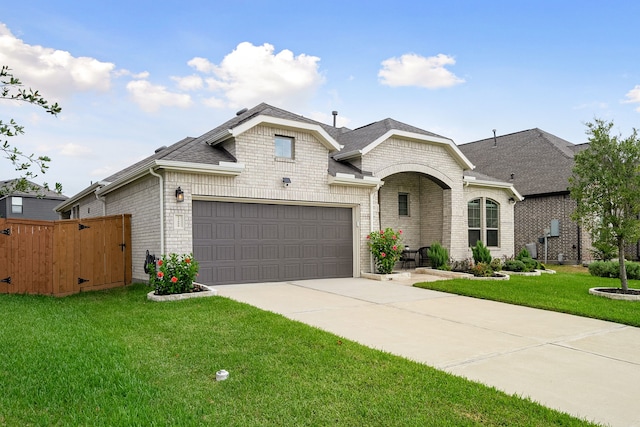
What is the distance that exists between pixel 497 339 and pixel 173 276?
6.43 metres

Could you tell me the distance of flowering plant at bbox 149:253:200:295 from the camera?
9.03 metres

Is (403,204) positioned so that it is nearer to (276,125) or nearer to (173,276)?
(276,125)

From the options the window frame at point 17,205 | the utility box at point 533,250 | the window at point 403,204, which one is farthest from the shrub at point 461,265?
the window frame at point 17,205

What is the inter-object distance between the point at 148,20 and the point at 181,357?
8.99 m

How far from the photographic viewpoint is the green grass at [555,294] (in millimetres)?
7996

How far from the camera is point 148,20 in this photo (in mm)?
10617

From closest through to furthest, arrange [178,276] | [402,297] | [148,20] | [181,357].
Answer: [181,357] → [178,276] → [402,297] → [148,20]

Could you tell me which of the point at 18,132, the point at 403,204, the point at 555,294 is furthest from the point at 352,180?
the point at 18,132

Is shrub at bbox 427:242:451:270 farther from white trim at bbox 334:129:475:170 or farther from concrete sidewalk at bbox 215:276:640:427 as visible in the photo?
concrete sidewalk at bbox 215:276:640:427

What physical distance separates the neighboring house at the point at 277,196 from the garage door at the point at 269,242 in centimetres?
3

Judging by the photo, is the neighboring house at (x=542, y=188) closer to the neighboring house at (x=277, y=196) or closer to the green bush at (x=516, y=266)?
the green bush at (x=516, y=266)

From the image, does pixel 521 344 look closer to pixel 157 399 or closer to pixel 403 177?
pixel 157 399

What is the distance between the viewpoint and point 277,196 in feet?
39.5

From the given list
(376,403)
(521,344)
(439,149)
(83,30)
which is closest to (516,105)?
(439,149)
